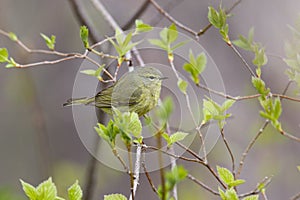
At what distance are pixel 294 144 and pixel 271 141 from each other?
74cm

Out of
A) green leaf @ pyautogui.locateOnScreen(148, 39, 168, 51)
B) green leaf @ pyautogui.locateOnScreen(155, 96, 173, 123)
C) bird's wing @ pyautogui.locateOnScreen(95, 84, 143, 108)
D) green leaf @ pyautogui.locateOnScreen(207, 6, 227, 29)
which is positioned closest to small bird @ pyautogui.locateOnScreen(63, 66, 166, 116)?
bird's wing @ pyautogui.locateOnScreen(95, 84, 143, 108)

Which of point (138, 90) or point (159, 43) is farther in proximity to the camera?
point (138, 90)

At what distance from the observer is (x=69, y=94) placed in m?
3.51

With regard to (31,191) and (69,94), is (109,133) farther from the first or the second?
(69,94)

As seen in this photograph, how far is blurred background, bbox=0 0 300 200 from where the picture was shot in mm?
2625

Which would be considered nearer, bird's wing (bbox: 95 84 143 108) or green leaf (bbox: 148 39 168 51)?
green leaf (bbox: 148 39 168 51)

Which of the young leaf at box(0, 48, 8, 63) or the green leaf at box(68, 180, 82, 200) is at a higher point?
the young leaf at box(0, 48, 8, 63)

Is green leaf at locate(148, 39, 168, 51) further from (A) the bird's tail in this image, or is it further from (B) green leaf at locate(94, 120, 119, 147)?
(A) the bird's tail

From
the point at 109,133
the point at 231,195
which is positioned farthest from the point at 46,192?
the point at 231,195

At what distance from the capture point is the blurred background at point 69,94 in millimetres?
2625

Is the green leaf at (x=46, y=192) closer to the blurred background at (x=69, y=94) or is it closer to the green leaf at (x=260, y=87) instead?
the green leaf at (x=260, y=87)

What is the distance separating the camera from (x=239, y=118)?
3.08m

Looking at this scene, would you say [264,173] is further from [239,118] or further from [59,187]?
[59,187]

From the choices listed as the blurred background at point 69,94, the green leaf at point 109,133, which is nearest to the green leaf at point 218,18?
the green leaf at point 109,133
